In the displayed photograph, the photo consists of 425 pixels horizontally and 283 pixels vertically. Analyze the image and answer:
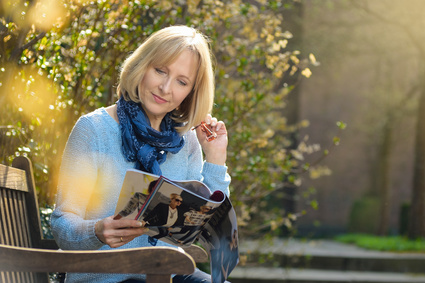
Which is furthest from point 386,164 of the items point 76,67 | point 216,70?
point 76,67

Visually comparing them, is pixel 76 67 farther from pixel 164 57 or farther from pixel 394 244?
pixel 394 244

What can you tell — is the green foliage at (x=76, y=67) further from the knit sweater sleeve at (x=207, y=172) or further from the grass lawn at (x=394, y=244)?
the grass lawn at (x=394, y=244)

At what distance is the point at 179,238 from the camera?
7.33ft

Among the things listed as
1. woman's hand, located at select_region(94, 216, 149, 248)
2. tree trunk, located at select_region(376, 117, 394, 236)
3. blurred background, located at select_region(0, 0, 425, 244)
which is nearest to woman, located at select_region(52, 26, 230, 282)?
woman's hand, located at select_region(94, 216, 149, 248)

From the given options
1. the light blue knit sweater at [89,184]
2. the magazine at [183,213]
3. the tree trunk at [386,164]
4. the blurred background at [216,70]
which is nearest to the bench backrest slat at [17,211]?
the light blue knit sweater at [89,184]

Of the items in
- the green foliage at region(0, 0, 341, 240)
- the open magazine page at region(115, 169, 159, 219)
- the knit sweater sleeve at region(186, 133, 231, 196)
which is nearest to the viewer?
the open magazine page at region(115, 169, 159, 219)

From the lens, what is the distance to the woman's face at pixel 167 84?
2457 mm

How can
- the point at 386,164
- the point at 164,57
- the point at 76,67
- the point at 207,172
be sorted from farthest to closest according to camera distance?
the point at 386,164 → the point at 76,67 → the point at 207,172 → the point at 164,57

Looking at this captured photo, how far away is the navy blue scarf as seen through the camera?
2402 millimetres

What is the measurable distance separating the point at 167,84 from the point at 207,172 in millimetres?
444

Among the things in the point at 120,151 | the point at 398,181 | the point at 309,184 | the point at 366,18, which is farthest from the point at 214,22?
the point at 398,181

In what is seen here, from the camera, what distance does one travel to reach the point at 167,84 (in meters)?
2.45

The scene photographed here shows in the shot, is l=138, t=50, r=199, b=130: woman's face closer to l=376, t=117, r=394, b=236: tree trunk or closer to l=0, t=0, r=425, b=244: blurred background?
l=0, t=0, r=425, b=244: blurred background

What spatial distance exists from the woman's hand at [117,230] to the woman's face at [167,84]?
2.01ft
